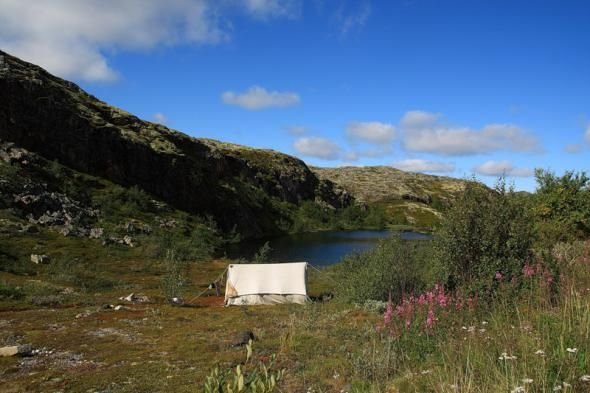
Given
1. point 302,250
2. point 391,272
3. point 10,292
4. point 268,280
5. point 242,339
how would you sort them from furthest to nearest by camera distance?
point 302,250 → point 268,280 → point 10,292 → point 391,272 → point 242,339

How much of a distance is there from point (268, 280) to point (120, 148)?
97880 mm

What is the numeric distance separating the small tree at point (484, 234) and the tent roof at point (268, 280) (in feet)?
66.7

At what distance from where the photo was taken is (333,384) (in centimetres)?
1167

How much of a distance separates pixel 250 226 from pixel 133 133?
42.9 m

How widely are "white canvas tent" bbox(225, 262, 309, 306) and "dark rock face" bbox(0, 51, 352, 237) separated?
79.6 metres

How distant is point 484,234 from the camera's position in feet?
61.7

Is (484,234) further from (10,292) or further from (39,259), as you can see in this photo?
(39,259)

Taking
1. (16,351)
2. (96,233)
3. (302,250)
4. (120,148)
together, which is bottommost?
(16,351)

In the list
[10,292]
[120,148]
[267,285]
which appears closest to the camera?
[10,292]

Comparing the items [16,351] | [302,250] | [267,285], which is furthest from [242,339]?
[302,250]

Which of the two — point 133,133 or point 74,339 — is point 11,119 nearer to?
point 133,133

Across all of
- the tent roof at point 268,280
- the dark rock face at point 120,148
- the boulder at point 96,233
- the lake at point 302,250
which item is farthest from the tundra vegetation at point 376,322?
the dark rock face at point 120,148

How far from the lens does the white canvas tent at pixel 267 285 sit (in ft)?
126

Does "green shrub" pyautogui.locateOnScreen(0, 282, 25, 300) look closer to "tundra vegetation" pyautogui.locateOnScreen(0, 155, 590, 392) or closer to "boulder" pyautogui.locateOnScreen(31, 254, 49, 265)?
"tundra vegetation" pyautogui.locateOnScreen(0, 155, 590, 392)
